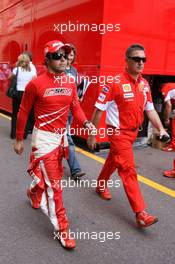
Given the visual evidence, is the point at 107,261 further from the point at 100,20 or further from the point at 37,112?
the point at 100,20

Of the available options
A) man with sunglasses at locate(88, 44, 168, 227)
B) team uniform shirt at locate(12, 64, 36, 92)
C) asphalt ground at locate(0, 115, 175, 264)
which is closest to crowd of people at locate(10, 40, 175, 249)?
man with sunglasses at locate(88, 44, 168, 227)

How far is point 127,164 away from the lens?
3617 mm

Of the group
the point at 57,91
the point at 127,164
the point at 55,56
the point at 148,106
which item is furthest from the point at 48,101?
the point at 148,106

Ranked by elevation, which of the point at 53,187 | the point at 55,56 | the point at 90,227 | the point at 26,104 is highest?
the point at 55,56

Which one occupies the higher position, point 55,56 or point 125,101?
point 55,56

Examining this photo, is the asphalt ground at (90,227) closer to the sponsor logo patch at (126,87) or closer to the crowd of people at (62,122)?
the crowd of people at (62,122)

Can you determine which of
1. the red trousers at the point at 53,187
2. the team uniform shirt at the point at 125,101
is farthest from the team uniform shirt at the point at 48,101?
the team uniform shirt at the point at 125,101

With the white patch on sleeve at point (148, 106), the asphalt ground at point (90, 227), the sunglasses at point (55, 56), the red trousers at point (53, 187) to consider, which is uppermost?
the sunglasses at point (55, 56)

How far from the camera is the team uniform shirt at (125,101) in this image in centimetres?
359

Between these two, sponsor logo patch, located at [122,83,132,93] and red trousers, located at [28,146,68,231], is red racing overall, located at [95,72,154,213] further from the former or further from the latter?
red trousers, located at [28,146,68,231]

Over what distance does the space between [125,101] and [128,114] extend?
5.7 inches

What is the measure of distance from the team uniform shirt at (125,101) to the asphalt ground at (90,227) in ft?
3.31

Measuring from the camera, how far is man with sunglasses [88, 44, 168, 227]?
140 inches

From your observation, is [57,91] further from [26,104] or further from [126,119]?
Result: [126,119]
